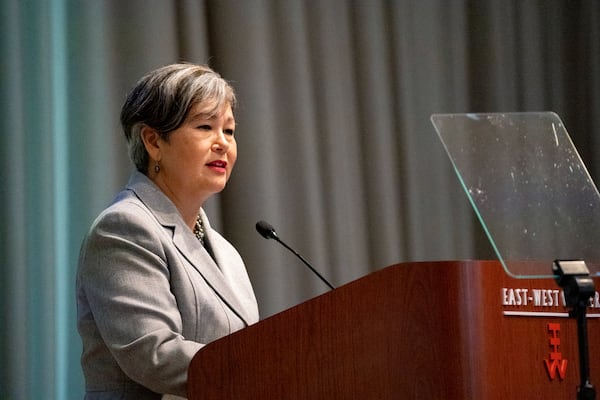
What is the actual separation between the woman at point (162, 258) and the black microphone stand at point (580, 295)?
2.46 feet

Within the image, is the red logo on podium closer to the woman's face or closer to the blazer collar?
the blazer collar

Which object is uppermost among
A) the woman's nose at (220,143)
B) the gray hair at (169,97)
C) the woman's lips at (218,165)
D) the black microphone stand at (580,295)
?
the gray hair at (169,97)

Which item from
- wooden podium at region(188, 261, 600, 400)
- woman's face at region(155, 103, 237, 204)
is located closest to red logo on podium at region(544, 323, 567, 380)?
wooden podium at region(188, 261, 600, 400)

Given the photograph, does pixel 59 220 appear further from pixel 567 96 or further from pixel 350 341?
pixel 567 96

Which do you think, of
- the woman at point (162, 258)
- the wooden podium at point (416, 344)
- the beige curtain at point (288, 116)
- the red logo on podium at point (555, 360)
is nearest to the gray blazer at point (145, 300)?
the woman at point (162, 258)

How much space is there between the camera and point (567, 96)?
164 inches

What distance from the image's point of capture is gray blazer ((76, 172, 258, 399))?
1.78m

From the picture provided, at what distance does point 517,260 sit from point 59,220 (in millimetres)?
2098

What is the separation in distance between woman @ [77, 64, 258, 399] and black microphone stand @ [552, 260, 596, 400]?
0.75 metres

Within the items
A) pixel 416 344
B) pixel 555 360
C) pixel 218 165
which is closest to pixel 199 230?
pixel 218 165

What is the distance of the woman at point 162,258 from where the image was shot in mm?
1803

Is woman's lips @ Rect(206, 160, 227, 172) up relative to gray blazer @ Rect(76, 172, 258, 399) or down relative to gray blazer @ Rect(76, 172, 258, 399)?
up

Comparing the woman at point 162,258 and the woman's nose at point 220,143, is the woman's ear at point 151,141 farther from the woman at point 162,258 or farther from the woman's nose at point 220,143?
the woman's nose at point 220,143

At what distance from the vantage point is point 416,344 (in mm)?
1531
